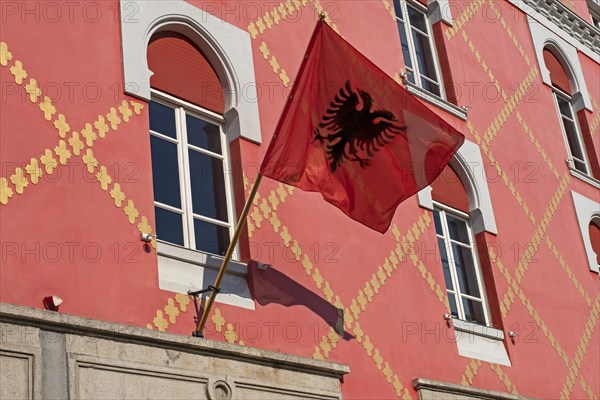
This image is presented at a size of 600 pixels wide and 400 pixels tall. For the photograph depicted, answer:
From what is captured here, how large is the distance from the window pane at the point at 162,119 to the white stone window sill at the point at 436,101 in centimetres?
383

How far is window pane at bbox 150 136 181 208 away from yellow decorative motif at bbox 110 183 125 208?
58 centimetres

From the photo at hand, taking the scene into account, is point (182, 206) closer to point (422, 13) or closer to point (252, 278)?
point (252, 278)

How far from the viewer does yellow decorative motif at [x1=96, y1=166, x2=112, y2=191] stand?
8.39 m

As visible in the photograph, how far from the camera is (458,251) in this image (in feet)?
41.2

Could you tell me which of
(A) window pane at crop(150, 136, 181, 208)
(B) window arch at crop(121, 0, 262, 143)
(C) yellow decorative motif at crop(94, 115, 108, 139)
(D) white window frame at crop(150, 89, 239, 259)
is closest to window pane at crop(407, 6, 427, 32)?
(B) window arch at crop(121, 0, 262, 143)

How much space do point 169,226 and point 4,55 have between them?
Result: 1955 mm

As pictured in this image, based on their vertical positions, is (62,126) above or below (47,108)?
below

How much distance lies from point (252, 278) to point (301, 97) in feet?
5.30

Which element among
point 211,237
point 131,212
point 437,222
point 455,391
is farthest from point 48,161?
point 437,222

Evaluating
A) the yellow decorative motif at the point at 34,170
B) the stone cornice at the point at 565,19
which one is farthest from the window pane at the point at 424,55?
the yellow decorative motif at the point at 34,170

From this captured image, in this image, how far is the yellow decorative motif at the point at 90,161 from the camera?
833 centimetres

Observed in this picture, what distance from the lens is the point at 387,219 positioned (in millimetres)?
9484

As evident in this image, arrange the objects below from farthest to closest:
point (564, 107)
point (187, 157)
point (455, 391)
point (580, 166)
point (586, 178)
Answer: point (564, 107)
point (580, 166)
point (586, 178)
point (455, 391)
point (187, 157)

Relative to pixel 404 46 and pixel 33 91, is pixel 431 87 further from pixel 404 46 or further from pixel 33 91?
pixel 33 91
